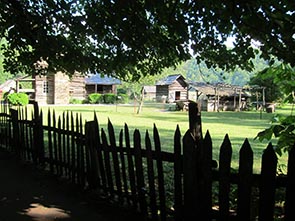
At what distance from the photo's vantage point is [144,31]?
5480 mm

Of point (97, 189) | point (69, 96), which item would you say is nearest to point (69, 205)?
point (97, 189)

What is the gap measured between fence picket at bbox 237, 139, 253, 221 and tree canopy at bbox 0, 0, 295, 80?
134 centimetres

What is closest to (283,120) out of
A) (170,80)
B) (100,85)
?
(100,85)

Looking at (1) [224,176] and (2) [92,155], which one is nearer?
(1) [224,176]

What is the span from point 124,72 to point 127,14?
4028mm

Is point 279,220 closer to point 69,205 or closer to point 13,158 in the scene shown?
point 69,205

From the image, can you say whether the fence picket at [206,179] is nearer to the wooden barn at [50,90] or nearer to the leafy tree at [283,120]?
the leafy tree at [283,120]

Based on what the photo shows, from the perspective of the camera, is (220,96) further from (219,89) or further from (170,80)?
(170,80)

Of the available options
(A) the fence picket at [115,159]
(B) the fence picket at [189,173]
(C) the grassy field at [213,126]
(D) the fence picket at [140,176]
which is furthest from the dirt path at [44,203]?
(C) the grassy field at [213,126]

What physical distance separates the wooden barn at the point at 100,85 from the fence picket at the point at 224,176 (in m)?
58.1

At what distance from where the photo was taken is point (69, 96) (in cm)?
5719

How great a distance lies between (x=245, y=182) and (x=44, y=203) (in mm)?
3224

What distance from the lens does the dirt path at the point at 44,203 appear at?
4508 millimetres

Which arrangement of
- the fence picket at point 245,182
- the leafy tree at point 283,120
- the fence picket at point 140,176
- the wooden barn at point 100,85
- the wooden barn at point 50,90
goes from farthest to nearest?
1. the wooden barn at point 100,85
2. the wooden barn at point 50,90
3. the fence picket at point 140,176
4. the leafy tree at point 283,120
5. the fence picket at point 245,182
